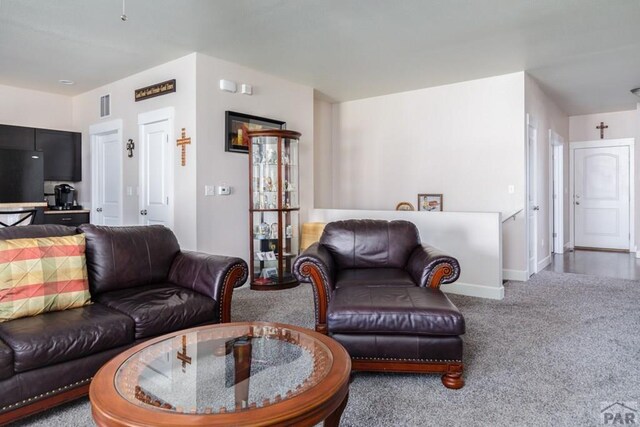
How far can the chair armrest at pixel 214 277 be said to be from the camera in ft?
8.83

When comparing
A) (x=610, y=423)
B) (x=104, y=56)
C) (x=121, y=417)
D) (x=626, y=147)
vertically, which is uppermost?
(x=104, y=56)

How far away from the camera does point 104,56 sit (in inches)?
176

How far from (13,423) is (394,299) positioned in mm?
2027

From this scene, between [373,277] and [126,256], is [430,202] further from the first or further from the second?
[126,256]

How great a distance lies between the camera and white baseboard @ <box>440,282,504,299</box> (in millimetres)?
4230

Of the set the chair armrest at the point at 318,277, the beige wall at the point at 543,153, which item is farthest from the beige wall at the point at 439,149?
the chair armrest at the point at 318,277

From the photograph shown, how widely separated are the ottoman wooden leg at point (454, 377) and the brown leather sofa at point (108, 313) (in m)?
1.44

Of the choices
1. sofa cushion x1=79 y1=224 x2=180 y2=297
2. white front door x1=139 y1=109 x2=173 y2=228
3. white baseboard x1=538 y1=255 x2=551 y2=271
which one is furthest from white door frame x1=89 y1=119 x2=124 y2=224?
white baseboard x1=538 y1=255 x2=551 y2=271

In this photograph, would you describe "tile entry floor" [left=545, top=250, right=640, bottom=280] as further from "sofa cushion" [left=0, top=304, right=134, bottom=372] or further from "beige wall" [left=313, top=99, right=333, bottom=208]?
Result: "sofa cushion" [left=0, top=304, right=134, bottom=372]

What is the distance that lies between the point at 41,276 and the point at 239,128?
2.99 metres

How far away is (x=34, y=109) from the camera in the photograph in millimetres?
5926

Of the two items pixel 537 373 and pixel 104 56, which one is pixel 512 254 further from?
pixel 104 56

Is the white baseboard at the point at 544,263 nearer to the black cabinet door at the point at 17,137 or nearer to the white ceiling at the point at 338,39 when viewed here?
the white ceiling at the point at 338,39

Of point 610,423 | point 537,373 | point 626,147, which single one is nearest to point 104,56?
point 537,373
